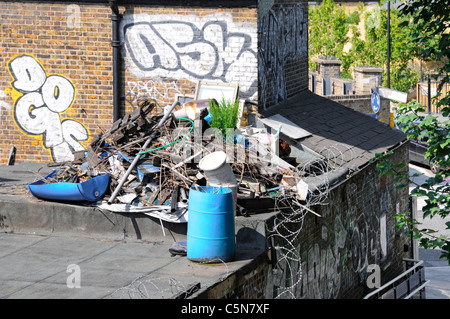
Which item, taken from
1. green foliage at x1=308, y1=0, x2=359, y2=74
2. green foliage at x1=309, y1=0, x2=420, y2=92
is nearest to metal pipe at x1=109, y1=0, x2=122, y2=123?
green foliage at x1=309, y1=0, x2=420, y2=92

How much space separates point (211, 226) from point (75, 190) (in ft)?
8.25

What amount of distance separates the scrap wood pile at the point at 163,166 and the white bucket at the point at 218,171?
0.35 meters

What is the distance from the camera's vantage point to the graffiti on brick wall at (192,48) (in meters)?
14.0

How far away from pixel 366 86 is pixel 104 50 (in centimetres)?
1977

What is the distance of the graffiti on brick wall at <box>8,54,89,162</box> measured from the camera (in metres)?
14.9

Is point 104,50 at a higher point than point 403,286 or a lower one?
higher

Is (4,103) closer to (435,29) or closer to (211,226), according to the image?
(211,226)

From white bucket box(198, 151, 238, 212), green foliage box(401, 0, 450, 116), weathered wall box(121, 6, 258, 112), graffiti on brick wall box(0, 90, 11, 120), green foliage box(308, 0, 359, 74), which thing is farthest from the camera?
green foliage box(308, 0, 359, 74)

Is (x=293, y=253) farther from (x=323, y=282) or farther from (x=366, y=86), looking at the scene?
(x=366, y=86)

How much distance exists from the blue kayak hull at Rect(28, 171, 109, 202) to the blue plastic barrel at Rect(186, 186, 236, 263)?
202cm

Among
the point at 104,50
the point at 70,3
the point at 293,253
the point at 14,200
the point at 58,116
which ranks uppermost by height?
the point at 70,3

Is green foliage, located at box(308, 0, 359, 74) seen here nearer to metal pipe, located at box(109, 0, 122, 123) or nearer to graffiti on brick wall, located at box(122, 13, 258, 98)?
graffiti on brick wall, located at box(122, 13, 258, 98)
